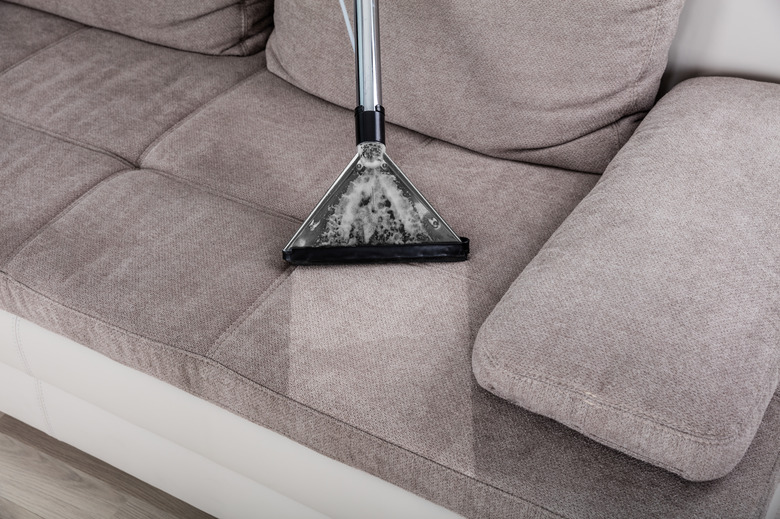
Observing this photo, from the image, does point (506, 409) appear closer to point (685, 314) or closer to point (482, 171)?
point (685, 314)

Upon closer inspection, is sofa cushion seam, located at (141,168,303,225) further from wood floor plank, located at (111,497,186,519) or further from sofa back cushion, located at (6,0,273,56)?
wood floor plank, located at (111,497,186,519)

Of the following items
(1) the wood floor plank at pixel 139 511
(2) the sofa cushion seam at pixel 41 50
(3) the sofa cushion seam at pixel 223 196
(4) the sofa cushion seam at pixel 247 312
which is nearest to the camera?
(4) the sofa cushion seam at pixel 247 312

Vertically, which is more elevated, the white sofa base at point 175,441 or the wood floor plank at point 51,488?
the white sofa base at point 175,441

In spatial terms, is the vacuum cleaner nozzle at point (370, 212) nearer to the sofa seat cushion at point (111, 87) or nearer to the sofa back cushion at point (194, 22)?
the sofa seat cushion at point (111, 87)

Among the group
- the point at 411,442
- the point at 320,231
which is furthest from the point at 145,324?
the point at 411,442

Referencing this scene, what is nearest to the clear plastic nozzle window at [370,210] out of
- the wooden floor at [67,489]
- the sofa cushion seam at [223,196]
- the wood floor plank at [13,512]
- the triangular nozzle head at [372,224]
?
the triangular nozzle head at [372,224]

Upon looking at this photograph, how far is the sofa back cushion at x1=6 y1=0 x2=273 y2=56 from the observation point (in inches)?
64.9

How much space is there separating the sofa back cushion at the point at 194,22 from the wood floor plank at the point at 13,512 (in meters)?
0.97

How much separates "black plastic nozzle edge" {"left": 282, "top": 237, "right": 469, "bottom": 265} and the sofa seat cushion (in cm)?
47

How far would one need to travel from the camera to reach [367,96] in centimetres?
116

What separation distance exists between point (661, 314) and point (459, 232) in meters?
0.39

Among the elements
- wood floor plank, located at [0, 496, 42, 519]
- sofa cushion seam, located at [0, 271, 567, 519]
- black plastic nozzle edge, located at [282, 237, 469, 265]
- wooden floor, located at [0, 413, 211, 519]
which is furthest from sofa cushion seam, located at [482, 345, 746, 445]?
wood floor plank, located at [0, 496, 42, 519]

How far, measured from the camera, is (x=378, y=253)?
1152 mm

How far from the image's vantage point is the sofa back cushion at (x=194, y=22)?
1648mm
